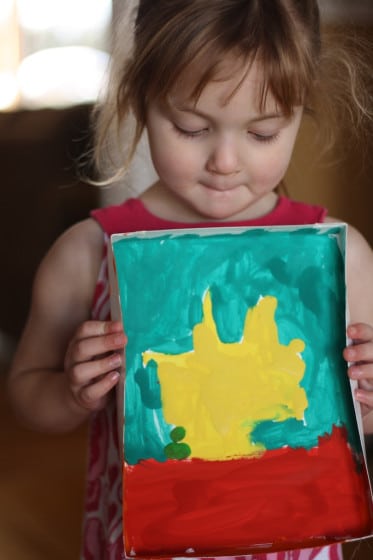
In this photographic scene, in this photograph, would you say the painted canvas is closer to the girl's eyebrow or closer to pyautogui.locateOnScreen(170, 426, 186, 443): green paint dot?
pyautogui.locateOnScreen(170, 426, 186, 443): green paint dot

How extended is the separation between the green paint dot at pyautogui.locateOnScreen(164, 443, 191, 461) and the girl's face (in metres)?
0.28

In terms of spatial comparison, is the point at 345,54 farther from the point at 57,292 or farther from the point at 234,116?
the point at 57,292

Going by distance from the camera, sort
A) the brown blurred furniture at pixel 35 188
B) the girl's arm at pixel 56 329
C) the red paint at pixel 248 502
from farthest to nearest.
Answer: the brown blurred furniture at pixel 35 188 → the girl's arm at pixel 56 329 → the red paint at pixel 248 502

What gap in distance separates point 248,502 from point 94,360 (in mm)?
224

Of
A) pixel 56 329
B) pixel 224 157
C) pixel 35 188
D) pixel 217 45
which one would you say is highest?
pixel 35 188

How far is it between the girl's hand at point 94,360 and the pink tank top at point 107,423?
0.12 meters

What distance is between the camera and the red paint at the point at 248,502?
803 mm

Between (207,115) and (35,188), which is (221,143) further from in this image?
(35,188)

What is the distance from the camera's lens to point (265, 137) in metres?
0.87

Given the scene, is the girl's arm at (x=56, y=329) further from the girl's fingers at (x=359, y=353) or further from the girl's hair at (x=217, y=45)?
the girl's fingers at (x=359, y=353)

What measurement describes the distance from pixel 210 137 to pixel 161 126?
0.21 ft

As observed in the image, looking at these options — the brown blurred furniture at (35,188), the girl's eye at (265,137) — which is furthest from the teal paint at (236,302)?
the brown blurred furniture at (35,188)

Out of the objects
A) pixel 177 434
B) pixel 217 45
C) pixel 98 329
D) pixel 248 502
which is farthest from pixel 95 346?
pixel 217 45

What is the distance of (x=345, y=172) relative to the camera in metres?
1.68
